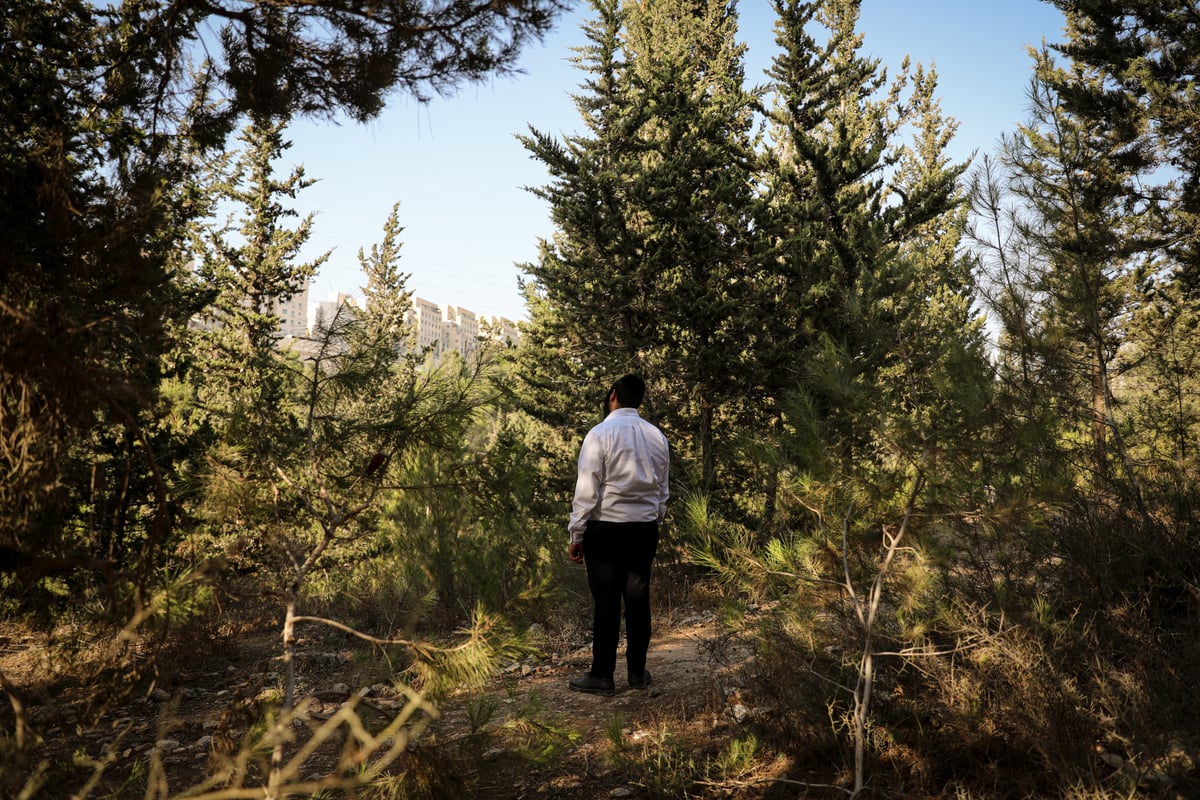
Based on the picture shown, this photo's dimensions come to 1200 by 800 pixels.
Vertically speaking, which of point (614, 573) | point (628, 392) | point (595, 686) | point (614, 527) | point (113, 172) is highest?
point (113, 172)

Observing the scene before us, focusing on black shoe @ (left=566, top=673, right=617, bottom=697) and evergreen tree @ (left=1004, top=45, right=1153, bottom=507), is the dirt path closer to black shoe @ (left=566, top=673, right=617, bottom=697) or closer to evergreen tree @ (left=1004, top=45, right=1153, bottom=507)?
black shoe @ (left=566, top=673, right=617, bottom=697)

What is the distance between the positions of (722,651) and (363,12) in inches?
162

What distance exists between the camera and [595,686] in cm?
491

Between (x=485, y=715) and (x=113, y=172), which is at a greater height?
(x=113, y=172)

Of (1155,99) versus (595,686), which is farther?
(1155,99)

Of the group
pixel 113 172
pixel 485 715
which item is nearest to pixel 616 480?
pixel 485 715

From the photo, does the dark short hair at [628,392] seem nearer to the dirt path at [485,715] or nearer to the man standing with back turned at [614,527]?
the man standing with back turned at [614,527]

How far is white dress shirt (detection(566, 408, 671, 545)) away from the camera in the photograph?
4.79 meters

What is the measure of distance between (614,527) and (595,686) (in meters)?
1.05

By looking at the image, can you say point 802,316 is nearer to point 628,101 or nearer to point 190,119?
point 628,101

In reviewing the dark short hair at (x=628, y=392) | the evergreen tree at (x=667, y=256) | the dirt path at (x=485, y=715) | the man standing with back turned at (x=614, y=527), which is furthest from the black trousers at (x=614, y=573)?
the evergreen tree at (x=667, y=256)

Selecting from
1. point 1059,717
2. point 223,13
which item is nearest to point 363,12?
point 223,13

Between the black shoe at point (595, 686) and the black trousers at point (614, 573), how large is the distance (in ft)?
0.16

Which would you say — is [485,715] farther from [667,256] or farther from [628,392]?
[667,256]
